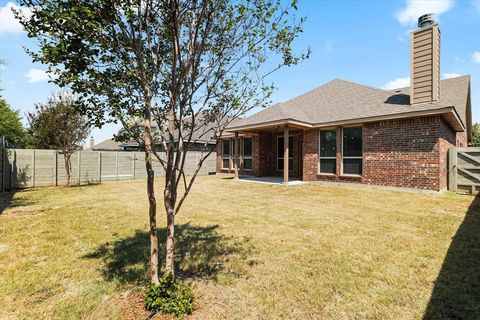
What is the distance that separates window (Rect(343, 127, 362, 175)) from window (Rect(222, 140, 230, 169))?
32.0 ft

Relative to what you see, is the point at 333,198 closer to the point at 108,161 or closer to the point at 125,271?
the point at 125,271

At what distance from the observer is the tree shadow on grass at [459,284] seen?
253cm

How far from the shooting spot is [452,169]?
10.1 metres

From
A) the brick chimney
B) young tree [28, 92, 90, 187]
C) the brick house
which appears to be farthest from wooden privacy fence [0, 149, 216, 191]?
the brick chimney

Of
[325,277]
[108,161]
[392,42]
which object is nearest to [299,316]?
[325,277]

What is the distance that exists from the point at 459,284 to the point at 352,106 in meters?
10.5

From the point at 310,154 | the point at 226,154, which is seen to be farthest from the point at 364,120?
the point at 226,154

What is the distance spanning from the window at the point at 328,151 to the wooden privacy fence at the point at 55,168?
343 inches

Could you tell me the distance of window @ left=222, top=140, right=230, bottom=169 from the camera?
1931cm

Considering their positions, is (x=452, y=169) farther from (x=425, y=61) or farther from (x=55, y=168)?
(x=55, y=168)

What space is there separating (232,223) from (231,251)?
1.72m

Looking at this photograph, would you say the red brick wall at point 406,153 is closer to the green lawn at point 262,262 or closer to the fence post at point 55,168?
the green lawn at point 262,262

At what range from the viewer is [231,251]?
13.6 feet

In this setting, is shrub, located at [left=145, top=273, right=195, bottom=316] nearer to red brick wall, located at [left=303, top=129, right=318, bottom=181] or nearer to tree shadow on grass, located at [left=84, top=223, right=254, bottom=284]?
tree shadow on grass, located at [left=84, top=223, right=254, bottom=284]
